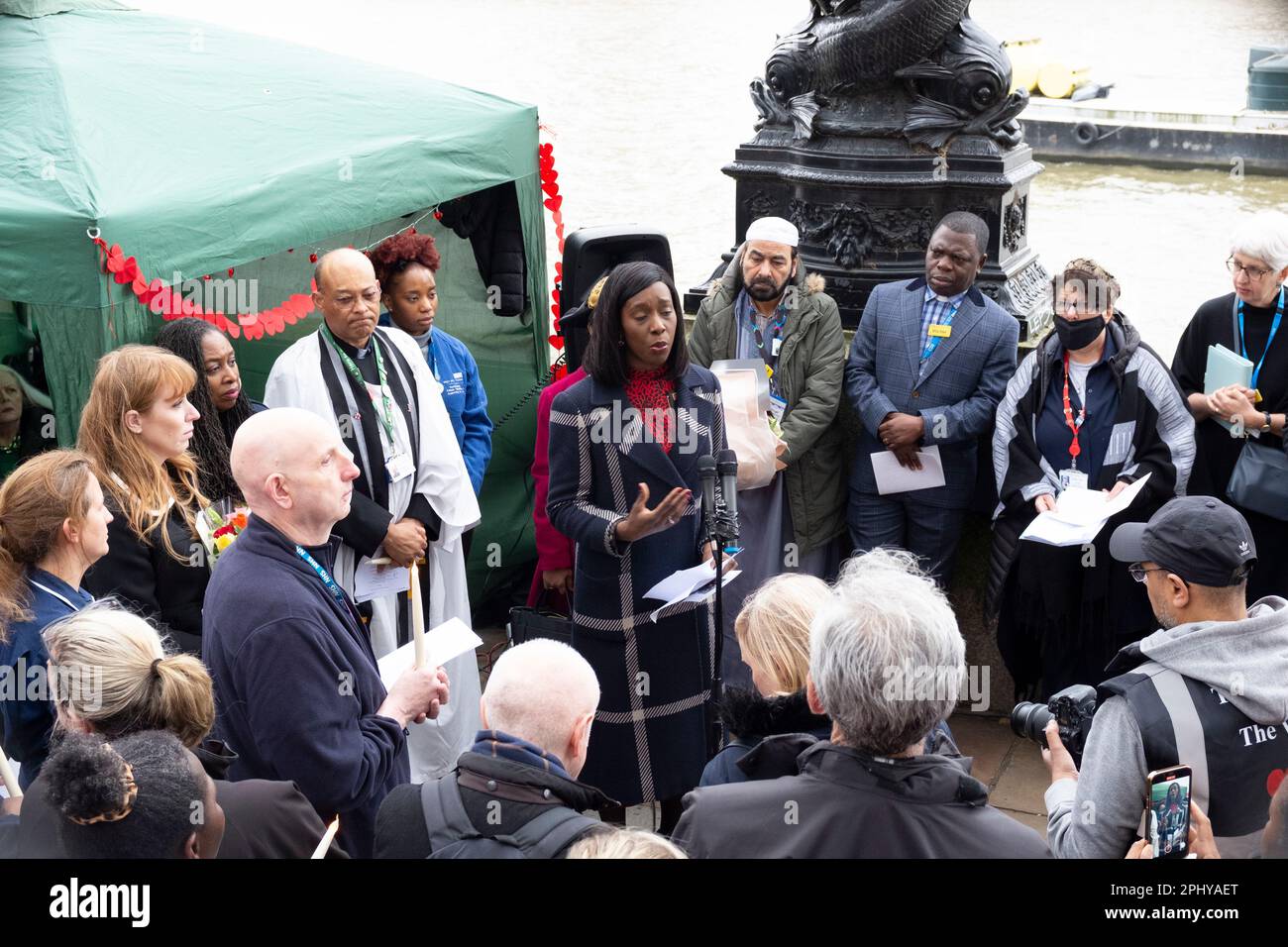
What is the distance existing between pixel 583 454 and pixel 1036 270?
8.81 feet

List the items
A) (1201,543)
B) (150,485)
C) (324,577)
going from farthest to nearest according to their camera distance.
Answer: (150,485) < (324,577) < (1201,543)

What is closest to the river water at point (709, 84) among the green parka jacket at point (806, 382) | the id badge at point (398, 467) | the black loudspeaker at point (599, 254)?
the black loudspeaker at point (599, 254)

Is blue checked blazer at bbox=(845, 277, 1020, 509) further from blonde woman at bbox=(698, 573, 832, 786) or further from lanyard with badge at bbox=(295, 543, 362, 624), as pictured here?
lanyard with badge at bbox=(295, 543, 362, 624)

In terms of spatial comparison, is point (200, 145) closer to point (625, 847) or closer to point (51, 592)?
point (51, 592)

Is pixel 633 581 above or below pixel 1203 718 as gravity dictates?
below

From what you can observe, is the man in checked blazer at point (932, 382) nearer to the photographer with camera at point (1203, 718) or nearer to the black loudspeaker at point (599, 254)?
the black loudspeaker at point (599, 254)

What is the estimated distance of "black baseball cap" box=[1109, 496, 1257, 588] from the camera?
3100 millimetres

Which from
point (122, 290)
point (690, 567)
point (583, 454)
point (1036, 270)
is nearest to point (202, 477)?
point (122, 290)

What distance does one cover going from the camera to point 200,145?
550 cm

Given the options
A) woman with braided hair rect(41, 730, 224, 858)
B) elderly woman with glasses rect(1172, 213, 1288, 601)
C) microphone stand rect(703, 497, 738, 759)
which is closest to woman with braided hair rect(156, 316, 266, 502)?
microphone stand rect(703, 497, 738, 759)

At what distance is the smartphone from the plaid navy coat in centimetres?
212

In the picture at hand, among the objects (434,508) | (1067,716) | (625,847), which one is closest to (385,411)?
(434,508)

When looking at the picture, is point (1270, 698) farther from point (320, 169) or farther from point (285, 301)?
point (285, 301)

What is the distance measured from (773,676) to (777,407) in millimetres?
2461
